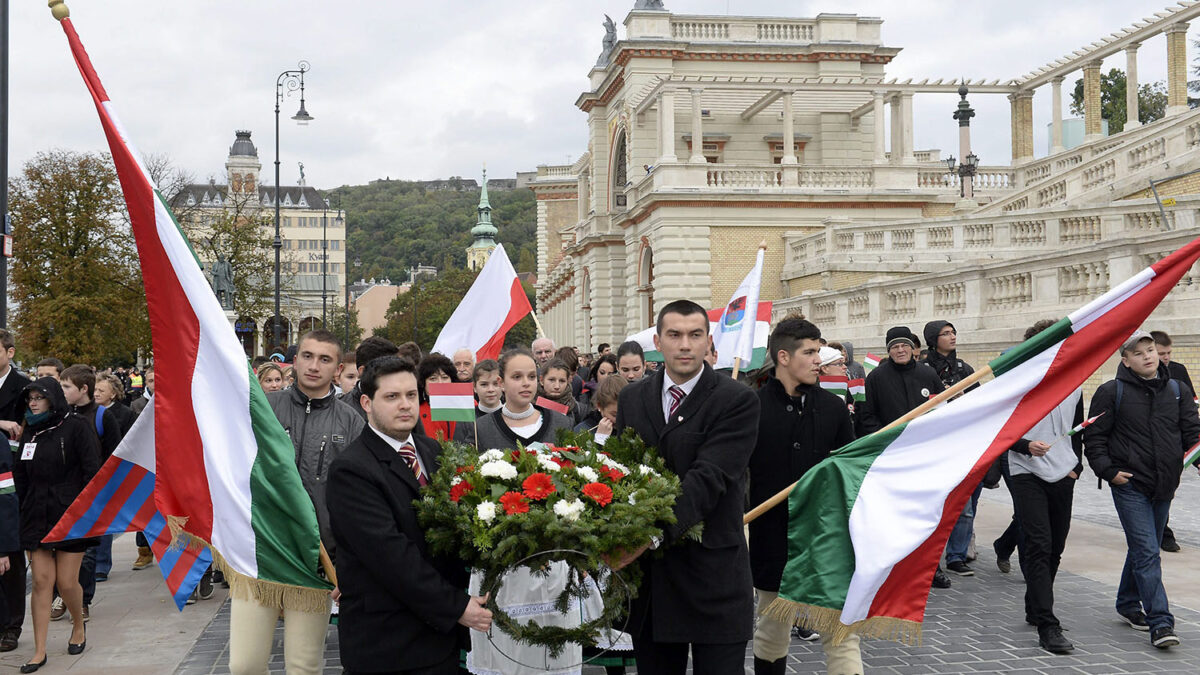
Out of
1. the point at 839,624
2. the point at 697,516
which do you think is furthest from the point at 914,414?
the point at 697,516

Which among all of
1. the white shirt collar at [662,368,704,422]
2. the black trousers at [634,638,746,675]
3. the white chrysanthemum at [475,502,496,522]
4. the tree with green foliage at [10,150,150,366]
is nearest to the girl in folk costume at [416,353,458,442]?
the white shirt collar at [662,368,704,422]

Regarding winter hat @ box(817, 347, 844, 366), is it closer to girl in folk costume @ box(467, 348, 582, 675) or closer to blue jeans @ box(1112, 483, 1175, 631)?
girl in folk costume @ box(467, 348, 582, 675)

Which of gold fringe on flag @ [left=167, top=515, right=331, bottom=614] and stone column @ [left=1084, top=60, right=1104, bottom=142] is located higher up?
stone column @ [left=1084, top=60, right=1104, bottom=142]

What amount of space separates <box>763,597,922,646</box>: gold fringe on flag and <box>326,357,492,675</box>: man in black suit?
171cm

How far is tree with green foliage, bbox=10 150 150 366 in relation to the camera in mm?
30938

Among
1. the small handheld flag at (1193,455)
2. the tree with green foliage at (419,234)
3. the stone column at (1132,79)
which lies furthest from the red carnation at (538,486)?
the tree with green foliage at (419,234)

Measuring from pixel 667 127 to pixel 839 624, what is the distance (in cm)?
3560

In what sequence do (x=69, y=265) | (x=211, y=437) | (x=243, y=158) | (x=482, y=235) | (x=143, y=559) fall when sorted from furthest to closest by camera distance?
(x=243, y=158)
(x=482, y=235)
(x=69, y=265)
(x=143, y=559)
(x=211, y=437)

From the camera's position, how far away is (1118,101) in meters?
60.9

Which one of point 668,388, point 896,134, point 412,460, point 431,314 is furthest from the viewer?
point 431,314

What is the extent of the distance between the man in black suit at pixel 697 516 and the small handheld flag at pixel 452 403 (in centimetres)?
215

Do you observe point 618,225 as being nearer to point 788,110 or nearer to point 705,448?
point 788,110

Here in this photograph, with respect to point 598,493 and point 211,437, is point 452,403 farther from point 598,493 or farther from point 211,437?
point 598,493

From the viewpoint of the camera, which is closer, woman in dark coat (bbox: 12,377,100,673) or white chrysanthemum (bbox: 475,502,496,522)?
white chrysanthemum (bbox: 475,502,496,522)
